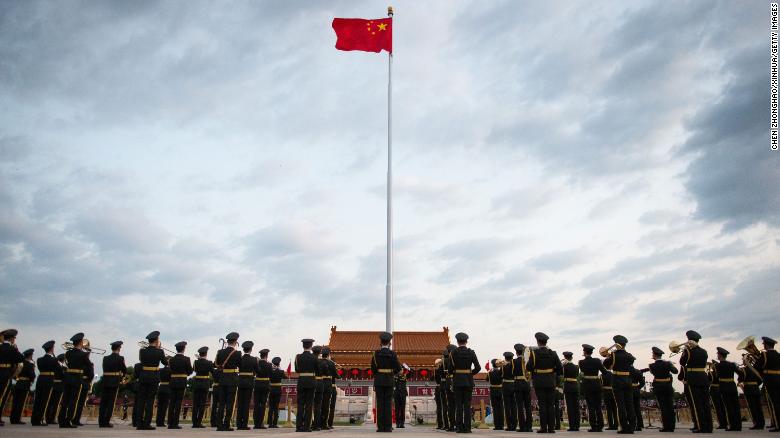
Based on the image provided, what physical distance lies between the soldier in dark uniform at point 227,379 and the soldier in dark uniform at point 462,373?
4.60 meters

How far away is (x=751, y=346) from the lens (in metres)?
11.2

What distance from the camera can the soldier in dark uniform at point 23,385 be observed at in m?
10.9

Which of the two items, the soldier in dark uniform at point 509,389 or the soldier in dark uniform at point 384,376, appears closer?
the soldier in dark uniform at point 384,376

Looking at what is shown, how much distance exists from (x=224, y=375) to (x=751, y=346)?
38.2 ft

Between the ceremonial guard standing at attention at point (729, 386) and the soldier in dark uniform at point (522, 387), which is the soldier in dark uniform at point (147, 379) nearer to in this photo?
the soldier in dark uniform at point (522, 387)

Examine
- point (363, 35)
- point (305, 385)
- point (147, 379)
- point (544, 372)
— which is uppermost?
point (363, 35)

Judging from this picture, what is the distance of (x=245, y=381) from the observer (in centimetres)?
1109

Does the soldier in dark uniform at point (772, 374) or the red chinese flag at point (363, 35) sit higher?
the red chinese flag at point (363, 35)

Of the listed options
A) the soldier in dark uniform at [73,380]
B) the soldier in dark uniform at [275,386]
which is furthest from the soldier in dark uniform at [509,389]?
the soldier in dark uniform at [73,380]

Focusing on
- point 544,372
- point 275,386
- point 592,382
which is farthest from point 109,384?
point 592,382

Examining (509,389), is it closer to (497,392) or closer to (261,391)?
(497,392)

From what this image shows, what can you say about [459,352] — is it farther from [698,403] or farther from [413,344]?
[413,344]

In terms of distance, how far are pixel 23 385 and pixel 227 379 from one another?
4.95 metres

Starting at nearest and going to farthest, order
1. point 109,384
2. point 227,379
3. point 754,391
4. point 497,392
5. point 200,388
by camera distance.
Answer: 1. point 109,384
2. point 227,379
3. point 200,388
4. point 754,391
5. point 497,392
